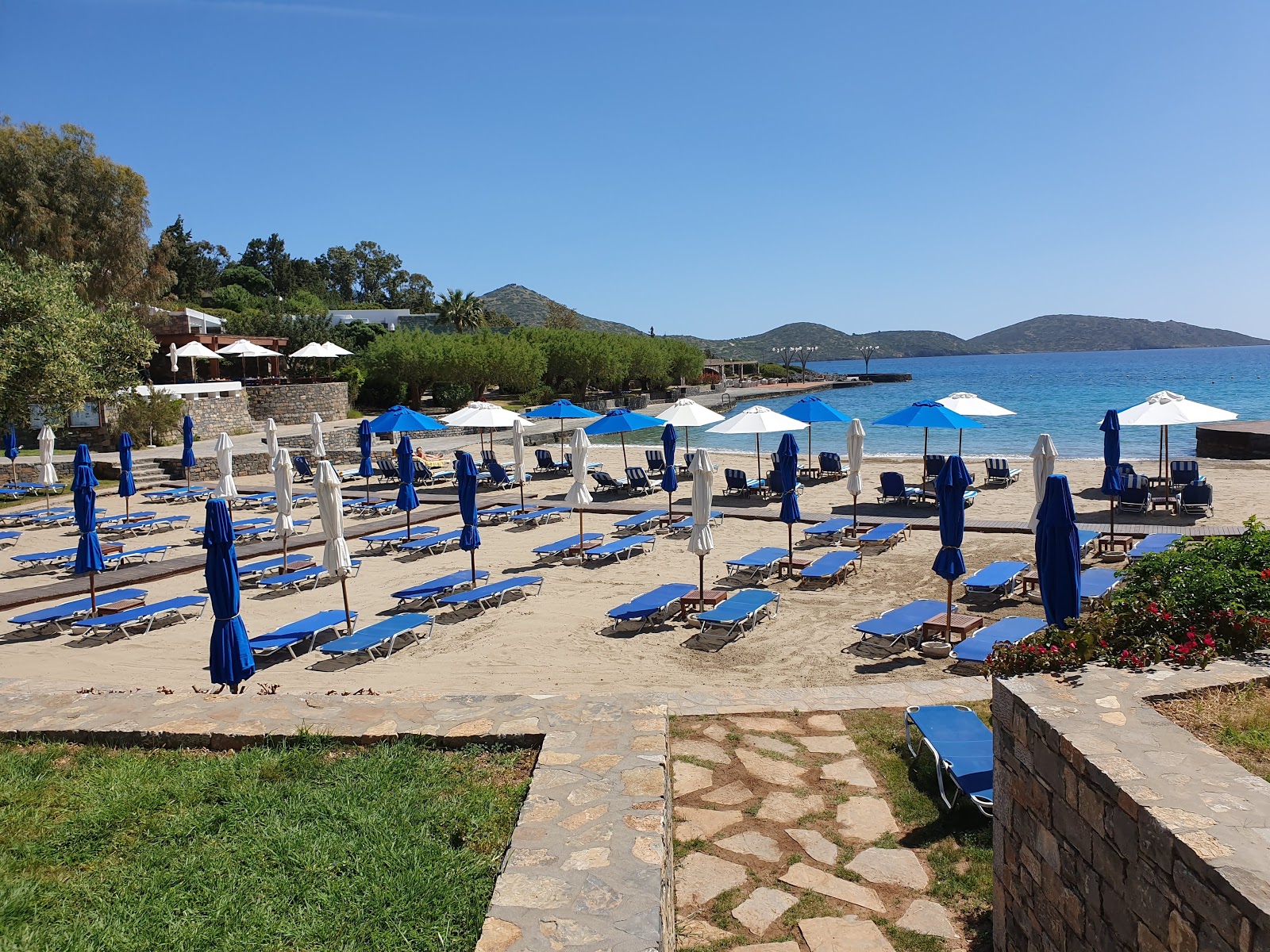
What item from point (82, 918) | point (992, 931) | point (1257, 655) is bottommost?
point (992, 931)

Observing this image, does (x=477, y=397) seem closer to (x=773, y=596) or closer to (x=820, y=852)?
(x=773, y=596)

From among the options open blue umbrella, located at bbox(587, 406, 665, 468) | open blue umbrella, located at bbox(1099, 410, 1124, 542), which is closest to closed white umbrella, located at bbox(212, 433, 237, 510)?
open blue umbrella, located at bbox(587, 406, 665, 468)

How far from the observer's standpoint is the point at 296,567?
1298cm

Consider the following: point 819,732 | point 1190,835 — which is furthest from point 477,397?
point 1190,835

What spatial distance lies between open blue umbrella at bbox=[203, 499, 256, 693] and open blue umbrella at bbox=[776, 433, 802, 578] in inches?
270

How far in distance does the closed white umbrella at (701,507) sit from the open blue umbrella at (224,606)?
495 centimetres

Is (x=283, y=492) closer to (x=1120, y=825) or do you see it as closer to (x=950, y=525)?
(x=950, y=525)

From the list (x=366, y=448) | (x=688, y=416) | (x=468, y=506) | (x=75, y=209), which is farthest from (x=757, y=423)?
(x=75, y=209)

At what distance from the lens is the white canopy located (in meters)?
17.5

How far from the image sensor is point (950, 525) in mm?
8766

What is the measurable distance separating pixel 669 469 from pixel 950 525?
753 cm

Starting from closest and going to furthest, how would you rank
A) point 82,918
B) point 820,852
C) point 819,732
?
1. point 82,918
2. point 820,852
3. point 819,732

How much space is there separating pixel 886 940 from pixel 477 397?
1760 inches

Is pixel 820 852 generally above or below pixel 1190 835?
below
